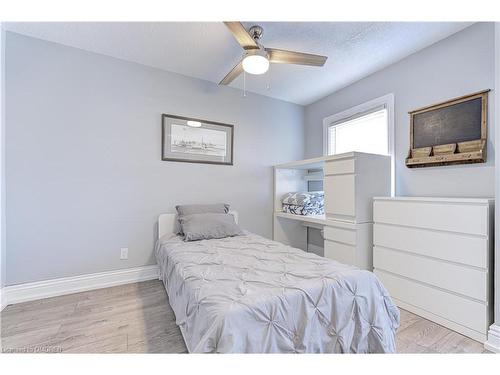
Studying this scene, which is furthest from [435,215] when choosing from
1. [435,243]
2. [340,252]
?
[340,252]

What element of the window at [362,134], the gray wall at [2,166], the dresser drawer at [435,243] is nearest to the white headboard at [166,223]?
the gray wall at [2,166]

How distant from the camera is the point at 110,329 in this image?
65.1 inches

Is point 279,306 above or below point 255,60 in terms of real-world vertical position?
below

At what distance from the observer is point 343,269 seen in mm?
1354

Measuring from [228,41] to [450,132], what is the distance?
2.19 meters

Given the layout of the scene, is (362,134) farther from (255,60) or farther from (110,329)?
(110,329)

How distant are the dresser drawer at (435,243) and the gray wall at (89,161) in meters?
1.86

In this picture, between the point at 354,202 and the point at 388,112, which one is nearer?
the point at 354,202

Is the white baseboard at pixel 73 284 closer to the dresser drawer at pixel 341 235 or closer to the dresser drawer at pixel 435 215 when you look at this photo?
the dresser drawer at pixel 341 235

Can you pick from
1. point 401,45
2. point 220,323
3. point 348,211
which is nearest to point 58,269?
point 220,323

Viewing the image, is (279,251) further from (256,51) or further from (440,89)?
(440,89)

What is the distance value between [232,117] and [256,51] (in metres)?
1.40

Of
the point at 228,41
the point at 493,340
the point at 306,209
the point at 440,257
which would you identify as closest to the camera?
the point at 493,340

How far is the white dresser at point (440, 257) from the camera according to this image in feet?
5.07
